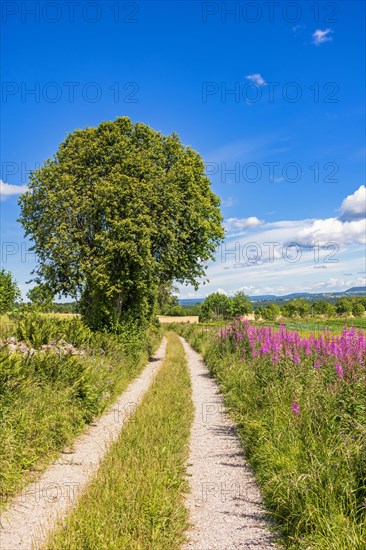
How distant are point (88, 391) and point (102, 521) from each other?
6.08m

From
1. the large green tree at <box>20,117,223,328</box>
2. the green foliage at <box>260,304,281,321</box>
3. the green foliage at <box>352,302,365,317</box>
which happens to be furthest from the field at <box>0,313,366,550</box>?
the green foliage at <box>352,302,365,317</box>

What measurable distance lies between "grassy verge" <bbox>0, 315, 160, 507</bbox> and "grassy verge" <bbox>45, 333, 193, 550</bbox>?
1.28 m

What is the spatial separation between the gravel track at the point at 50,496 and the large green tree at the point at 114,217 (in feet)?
41.7

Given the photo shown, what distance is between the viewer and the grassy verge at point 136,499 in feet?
13.7

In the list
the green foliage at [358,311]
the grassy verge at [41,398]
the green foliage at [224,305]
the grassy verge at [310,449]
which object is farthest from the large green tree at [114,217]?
the green foliage at [358,311]

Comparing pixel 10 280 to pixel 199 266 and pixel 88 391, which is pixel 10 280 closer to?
pixel 199 266

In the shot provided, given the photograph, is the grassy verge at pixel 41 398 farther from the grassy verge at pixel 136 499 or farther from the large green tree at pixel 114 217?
the large green tree at pixel 114 217

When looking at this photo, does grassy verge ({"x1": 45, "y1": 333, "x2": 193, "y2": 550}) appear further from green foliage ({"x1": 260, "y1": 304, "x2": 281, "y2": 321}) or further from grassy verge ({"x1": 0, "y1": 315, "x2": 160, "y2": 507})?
green foliage ({"x1": 260, "y1": 304, "x2": 281, "y2": 321})

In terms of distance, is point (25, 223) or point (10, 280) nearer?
point (25, 223)

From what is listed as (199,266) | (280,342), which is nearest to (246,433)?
(280,342)

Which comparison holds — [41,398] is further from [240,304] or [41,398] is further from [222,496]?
[240,304]

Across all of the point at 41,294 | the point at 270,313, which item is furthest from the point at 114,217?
the point at 270,313

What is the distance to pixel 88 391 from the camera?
33.6 ft

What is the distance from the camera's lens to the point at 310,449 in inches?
221
